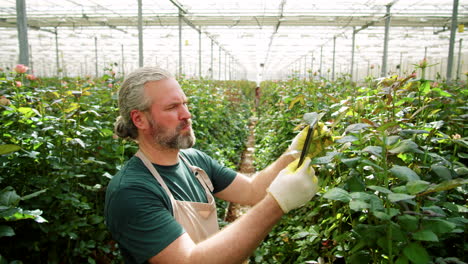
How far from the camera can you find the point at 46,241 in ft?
6.79

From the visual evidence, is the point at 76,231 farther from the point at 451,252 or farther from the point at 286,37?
the point at 286,37

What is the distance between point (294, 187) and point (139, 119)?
2.77 feet

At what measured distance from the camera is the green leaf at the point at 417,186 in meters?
0.74

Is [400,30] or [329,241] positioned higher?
[400,30]

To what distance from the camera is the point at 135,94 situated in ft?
5.18

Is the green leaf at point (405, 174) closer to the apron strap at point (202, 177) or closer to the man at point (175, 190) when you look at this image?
the man at point (175, 190)

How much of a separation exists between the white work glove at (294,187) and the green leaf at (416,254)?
41 centimetres

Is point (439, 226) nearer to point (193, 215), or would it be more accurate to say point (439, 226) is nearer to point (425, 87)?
point (425, 87)

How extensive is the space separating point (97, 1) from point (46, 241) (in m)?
11.6

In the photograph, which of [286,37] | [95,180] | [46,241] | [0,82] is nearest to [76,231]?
[46,241]

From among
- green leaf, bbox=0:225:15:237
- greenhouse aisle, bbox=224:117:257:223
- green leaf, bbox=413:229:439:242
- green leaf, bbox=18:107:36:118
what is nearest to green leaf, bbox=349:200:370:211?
green leaf, bbox=413:229:439:242

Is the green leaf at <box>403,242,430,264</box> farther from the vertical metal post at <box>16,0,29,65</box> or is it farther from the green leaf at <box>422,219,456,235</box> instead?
the vertical metal post at <box>16,0,29,65</box>

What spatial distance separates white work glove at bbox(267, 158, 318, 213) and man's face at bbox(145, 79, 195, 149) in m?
0.59

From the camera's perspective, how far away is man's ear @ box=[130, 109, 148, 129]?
1.59 metres
